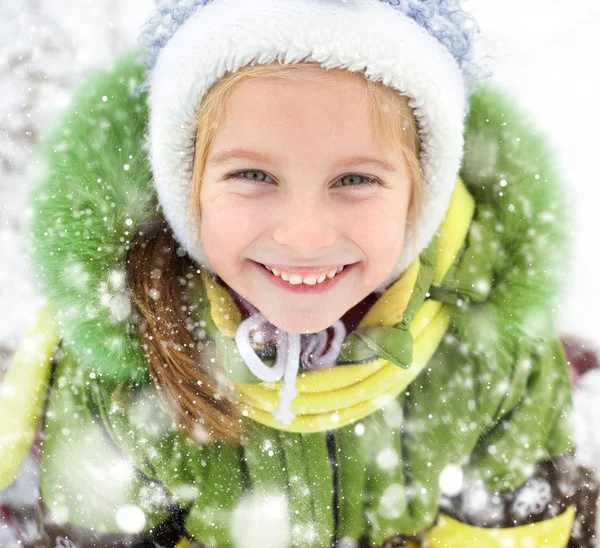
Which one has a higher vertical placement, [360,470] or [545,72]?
[545,72]

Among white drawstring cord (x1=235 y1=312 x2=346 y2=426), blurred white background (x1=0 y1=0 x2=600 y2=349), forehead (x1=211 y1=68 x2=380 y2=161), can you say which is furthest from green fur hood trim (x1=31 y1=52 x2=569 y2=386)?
blurred white background (x1=0 y1=0 x2=600 y2=349)

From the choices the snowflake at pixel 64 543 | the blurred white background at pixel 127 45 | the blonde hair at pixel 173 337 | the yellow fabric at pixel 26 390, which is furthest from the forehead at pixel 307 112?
the blurred white background at pixel 127 45

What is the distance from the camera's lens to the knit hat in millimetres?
909

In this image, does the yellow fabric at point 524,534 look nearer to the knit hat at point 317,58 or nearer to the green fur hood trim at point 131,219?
the green fur hood trim at point 131,219

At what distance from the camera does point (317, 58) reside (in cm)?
89

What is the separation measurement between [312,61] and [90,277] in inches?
23.4

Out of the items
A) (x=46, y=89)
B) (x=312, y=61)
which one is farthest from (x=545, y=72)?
(x=46, y=89)

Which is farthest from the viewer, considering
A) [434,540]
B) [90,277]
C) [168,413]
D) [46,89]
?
[46,89]

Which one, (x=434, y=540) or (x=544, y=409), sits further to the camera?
(x=434, y=540)

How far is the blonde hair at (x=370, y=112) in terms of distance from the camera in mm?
917

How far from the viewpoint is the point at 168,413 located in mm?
1266

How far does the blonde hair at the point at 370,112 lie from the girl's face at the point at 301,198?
12 mm

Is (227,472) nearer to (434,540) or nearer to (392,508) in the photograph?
(392,508)

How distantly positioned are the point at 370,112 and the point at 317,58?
117mm
